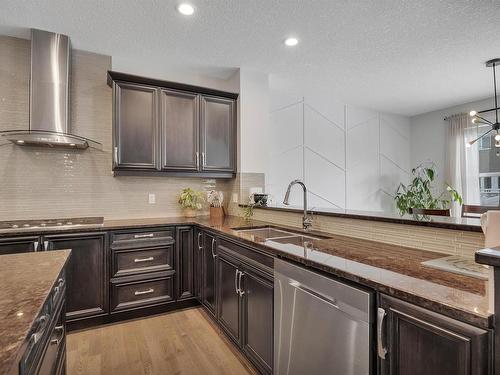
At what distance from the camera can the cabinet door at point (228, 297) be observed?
2022 millimetres

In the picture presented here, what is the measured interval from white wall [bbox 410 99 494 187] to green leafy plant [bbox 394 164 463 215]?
0.16 meters

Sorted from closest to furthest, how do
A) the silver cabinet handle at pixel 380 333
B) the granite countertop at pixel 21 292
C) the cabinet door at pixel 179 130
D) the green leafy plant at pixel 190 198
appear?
1. the granite countertop at pixel 21 292
2. the silver cabinet handle at pixel 380 333
3. the cabinet door at pixel 179 130
4. the green leafy plant at pixel 190 198

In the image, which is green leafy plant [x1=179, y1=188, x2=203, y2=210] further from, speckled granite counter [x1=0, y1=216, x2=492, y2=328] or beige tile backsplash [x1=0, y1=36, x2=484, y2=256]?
speckled granite counter [x1=0, y1=216, x2=492, y2=328]

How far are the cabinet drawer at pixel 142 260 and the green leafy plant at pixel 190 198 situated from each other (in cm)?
66

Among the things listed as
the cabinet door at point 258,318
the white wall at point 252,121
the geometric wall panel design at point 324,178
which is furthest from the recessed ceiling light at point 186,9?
the geometric wall panel design at point 324,178

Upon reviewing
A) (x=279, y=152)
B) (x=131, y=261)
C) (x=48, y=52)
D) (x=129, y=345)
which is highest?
(x=48, y=52)

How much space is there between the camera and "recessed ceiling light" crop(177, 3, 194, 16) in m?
2.18

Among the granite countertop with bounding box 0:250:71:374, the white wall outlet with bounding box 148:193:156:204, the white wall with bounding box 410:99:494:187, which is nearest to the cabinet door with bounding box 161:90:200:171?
the white wall outlet with bounding box 148:193:156:204

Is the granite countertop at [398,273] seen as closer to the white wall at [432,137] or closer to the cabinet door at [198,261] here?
the cabinet door at [198,261]

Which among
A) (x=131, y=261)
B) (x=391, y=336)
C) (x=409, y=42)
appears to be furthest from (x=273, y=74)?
(x=391, y=336)

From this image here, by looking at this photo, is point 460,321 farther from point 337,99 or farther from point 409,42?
point 337,99

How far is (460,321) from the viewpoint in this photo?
811 millimetres

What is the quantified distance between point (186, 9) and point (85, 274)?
7.71 feet

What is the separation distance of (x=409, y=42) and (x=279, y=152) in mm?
1993
